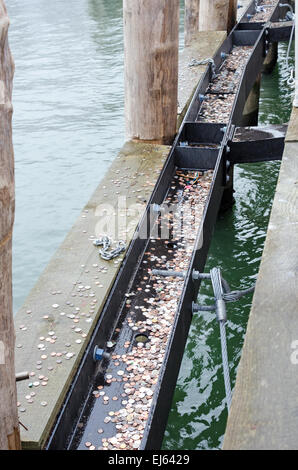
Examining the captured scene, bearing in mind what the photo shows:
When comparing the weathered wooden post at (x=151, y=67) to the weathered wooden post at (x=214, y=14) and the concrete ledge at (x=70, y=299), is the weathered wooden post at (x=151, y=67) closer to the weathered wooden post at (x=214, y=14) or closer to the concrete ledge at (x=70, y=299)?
the concrete ledge at (x=70, y=299)

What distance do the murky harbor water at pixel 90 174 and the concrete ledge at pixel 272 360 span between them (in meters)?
2.43

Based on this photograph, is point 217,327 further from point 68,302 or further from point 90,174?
point 90,174

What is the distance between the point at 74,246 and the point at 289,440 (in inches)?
94.5

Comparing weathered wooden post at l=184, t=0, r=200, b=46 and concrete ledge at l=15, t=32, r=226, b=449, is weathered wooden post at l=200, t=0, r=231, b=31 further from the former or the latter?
concrete ledge at l=15, t=32, r=226, b=449

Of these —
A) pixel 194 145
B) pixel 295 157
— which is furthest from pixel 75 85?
pixel 295 157

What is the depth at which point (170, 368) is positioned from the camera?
3.39m

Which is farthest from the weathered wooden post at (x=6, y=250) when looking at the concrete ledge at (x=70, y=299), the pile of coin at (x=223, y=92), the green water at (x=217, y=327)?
the pile of coin at (x=223, y=92)

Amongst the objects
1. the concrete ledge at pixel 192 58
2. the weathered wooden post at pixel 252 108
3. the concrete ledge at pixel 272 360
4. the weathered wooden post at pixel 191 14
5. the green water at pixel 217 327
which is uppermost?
the weathered wooden post at pixel 191 14

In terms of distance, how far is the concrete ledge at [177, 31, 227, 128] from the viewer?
22.0ft

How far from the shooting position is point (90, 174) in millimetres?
10086

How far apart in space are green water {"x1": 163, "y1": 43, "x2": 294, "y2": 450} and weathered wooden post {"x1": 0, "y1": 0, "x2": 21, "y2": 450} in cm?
288

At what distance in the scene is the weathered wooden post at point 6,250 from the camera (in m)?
1.78

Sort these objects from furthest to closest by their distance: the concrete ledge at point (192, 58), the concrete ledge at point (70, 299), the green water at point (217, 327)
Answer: the concrete ledge at point (192, 58)
the green water at point (217, 327)
the concrete ledge at point (70, 299)

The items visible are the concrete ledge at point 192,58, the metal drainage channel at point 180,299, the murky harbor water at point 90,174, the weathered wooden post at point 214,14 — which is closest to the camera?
the metal drainage channel at point 180,299
